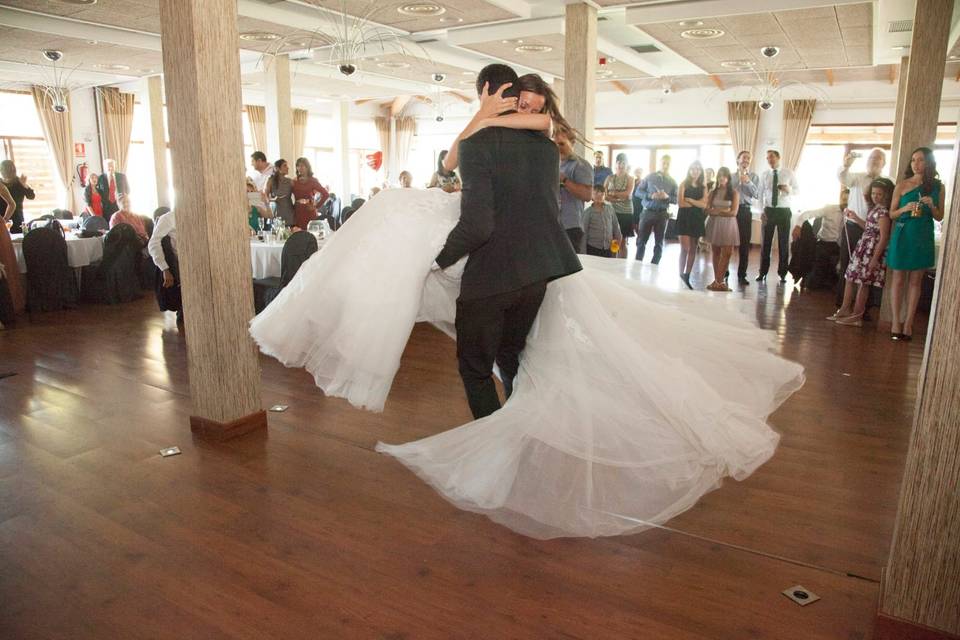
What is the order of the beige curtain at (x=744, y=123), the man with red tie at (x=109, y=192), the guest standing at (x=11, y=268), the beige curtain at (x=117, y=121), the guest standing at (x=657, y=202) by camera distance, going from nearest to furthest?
1. the guest standing at (x=11, y=268)
2. the guest standing at (x=657, y=202)
3. the man with red tie at (x=109, y=192)
4. the beige curtain at (x=744, y=123)
5. the beige curtain at (x=117, y=121)

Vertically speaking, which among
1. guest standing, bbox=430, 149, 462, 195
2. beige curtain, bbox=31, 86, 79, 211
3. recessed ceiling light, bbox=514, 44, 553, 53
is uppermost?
recessed ceiling light, bbox=514, 44, 553, 53

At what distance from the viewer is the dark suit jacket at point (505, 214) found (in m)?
2.37

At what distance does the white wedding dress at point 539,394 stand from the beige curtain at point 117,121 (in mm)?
15176

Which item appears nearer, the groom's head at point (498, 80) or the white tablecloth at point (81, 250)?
the groom's head at point (498, 80)

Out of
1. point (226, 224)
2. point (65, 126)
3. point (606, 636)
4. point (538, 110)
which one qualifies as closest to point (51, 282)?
point (226, 224)

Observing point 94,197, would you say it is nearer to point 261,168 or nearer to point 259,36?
point 259,36

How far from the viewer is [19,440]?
132 inches

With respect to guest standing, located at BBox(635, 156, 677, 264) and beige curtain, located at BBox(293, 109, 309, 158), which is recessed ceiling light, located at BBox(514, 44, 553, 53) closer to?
guest standing, located at BBox(635, 156, 677, 264)

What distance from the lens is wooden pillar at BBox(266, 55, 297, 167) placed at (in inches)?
423

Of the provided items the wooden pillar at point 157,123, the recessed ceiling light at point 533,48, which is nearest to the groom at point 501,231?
the recessed ceiling light at point 533,48

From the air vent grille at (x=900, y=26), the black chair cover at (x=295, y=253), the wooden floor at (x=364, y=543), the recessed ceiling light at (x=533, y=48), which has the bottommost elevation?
the wooden floor at (x=364, y=543)

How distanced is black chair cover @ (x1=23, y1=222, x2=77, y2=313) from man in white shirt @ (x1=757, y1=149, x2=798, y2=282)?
8.04 m

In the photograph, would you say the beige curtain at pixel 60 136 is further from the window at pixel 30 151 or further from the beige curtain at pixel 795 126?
the beige curtain at pixel 795 126

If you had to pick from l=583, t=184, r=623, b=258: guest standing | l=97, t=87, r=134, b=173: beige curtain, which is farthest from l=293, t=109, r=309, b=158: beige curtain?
l=583, t=184, r=623, b=258: guest standing
